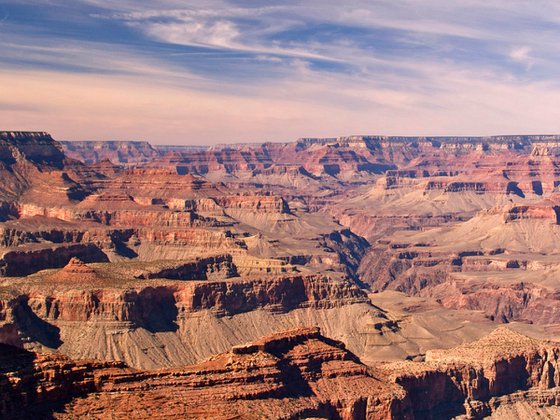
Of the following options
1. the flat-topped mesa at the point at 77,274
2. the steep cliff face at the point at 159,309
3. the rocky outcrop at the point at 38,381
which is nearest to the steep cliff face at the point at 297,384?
the rocky outcrop at the point at 38,381

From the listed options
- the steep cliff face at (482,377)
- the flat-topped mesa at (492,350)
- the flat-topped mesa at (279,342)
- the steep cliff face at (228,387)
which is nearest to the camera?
the steep cliff face at (228,387)

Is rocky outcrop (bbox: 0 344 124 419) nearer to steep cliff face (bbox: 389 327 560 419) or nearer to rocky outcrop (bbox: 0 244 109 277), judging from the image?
steep cliff face (bbox: 389 327 560 419)

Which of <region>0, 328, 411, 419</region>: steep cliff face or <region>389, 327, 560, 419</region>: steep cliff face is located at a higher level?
<region>0, 328, 411, 419</region>: steep cliff face

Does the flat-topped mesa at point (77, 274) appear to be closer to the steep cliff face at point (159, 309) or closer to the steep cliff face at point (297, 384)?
the steep cliff face at point (159, 309)

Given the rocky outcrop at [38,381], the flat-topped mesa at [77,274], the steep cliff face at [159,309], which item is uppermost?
Result: the rocky outcrop at [38,381]

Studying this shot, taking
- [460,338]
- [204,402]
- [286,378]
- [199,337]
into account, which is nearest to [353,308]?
[460,338]

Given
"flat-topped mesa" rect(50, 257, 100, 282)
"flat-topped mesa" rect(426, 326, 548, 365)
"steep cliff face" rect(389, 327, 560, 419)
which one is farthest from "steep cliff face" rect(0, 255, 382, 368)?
"steep cliff face" rect(389, 327, 560, 419)

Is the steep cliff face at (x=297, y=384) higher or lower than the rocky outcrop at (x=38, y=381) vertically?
lower

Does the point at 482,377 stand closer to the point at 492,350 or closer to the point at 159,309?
the point at 492,350

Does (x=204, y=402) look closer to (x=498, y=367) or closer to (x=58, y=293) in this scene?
(x=498, y=367)

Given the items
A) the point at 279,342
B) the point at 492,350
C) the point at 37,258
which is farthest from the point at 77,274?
the point at 279,342

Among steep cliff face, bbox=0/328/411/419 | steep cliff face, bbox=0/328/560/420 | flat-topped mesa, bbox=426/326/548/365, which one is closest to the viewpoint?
steep cliff face, bbox=0/328/411/419

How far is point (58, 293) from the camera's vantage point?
133625mm

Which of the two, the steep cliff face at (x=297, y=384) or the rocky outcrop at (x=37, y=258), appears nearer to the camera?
the steep cliff face at (x=297, y=384)
